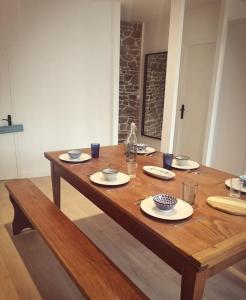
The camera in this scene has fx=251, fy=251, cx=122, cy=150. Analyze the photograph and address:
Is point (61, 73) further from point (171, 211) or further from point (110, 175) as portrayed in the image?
point (171, 211)

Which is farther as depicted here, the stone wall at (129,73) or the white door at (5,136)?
the stone wall at (129,73)

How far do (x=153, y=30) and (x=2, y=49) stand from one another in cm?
281

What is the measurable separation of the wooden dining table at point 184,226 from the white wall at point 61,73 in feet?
6.76

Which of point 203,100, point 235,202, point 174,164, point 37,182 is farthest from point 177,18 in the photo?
point 37,182

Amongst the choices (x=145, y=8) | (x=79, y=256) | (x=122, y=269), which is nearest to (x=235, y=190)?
(x=79, y=256)

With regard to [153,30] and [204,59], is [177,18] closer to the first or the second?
[204,59]

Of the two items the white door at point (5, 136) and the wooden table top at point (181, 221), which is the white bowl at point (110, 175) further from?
the white door at point (5, 136)

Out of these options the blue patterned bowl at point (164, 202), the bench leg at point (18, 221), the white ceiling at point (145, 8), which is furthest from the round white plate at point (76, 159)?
the white ceiling at point (145, 8)

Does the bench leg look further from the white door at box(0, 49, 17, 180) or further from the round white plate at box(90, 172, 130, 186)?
the white door at box(0, 49, 17, 180)

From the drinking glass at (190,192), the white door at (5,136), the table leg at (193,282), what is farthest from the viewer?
the white door at (5,136)

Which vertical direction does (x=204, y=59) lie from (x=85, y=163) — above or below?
above

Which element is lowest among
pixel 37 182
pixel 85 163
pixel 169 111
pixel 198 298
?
pixel 37 182

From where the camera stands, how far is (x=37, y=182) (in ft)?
11.7

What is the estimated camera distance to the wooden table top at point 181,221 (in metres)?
0.98
